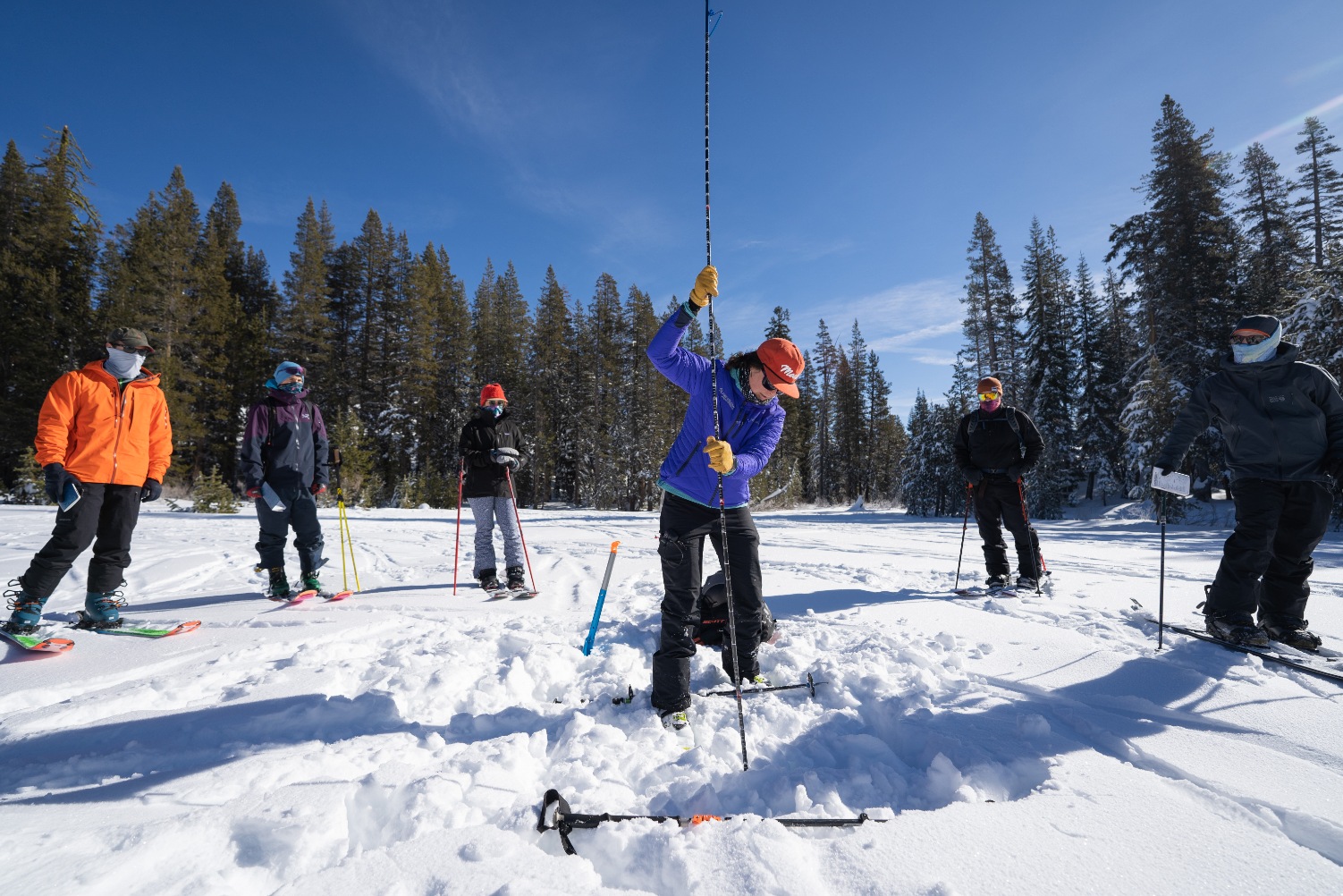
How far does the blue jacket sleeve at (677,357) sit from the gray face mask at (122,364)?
4232 millimetres

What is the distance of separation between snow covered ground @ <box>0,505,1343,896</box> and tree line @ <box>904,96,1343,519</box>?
1414 cm

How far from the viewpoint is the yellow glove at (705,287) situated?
9.91 feet

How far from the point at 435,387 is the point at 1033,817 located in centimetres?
3348

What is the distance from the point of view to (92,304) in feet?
71.3

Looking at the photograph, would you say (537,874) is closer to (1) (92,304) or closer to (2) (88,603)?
(2) (88,603)

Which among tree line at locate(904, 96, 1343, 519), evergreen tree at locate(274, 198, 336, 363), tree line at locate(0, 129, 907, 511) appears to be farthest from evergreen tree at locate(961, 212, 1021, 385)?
evergreen tree at locate(274, 198, 336, 363)

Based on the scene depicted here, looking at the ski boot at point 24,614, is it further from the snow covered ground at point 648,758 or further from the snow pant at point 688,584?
the snow pant at point 688,584

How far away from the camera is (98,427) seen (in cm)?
405

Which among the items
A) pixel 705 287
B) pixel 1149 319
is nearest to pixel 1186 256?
pixel 1149 319

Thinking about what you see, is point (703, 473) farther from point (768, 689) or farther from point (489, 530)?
point (489, 530)

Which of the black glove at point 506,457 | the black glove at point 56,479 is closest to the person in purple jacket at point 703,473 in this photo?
the black glove at point 506,457

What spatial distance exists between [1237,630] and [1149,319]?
71.2 ft

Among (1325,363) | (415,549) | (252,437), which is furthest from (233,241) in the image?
(1325,363)

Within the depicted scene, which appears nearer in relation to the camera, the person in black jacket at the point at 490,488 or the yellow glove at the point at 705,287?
the yellow glove at the point at 705,287
